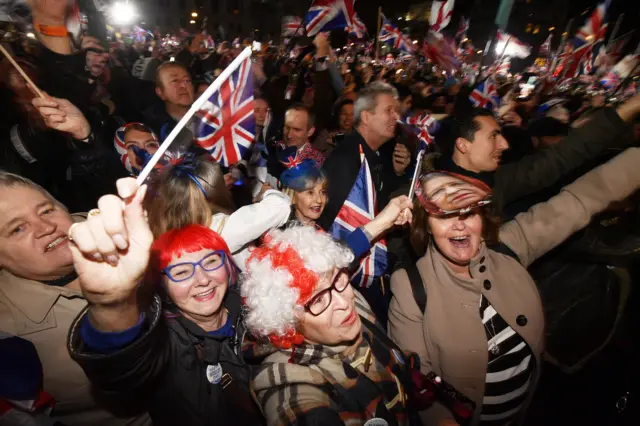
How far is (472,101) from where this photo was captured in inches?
256

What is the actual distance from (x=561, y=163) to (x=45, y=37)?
5244mm

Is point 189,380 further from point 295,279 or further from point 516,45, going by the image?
point 516,45

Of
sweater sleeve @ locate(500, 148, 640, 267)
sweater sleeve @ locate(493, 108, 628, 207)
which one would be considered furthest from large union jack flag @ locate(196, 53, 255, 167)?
sweater sleeve @ locate(493, 108, 628, 207)

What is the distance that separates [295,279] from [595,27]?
8544 mm

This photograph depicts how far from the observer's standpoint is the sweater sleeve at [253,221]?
8.23ft

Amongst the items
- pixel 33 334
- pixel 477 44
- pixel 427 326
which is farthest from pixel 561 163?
pixel 477 44

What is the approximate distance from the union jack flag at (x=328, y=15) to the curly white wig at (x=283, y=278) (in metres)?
3.68

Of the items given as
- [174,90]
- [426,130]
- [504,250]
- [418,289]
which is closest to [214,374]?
[418,289]

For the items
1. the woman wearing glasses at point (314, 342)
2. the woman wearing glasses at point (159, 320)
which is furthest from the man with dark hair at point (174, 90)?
the woman wearing glasses at point (314, 342)

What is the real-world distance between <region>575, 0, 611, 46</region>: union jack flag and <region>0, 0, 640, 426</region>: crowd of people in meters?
4.92

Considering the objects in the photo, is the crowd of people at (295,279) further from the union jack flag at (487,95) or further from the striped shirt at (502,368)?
the union jack flag at (487,95)

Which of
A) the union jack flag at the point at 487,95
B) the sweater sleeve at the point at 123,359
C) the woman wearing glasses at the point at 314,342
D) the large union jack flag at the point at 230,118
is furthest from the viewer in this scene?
the union jack flag at the point at 487,95

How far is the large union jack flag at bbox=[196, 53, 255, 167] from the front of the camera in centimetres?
218

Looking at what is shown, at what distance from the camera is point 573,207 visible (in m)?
2.46
